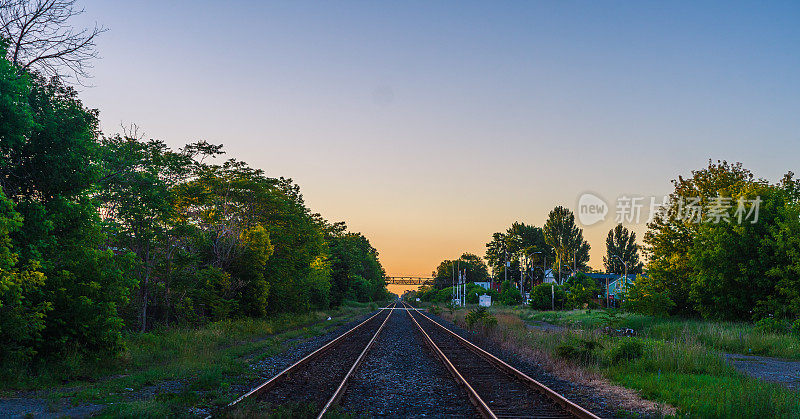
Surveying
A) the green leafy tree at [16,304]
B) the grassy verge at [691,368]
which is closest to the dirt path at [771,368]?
the grassy verge at [691,368]

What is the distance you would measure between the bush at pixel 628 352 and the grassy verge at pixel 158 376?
11.0 metres

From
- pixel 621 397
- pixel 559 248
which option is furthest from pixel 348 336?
pixel 559 248

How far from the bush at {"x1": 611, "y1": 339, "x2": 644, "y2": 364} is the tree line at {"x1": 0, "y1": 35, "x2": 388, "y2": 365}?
1508 cm

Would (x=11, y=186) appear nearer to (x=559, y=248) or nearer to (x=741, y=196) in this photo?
(x=741, y=196)

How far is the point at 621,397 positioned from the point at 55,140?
638 inches

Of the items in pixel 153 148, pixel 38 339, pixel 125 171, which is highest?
pixel 153 148

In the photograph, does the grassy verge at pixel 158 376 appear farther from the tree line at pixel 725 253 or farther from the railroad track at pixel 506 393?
the tree line at pixel 725 253

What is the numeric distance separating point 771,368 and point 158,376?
19.8 meters

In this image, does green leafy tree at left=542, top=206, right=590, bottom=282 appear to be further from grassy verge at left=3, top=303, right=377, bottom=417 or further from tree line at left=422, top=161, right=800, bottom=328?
grassy verge at left=3, top=303, right=377, bottom=417

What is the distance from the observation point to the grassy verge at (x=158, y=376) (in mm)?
10102

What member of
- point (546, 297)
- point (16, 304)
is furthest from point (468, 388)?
point (546, 297)

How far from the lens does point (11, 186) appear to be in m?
13.4

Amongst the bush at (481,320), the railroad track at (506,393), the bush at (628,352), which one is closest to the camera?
the railroad track at (506,393)

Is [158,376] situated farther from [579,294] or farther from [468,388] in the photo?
[579,294]
